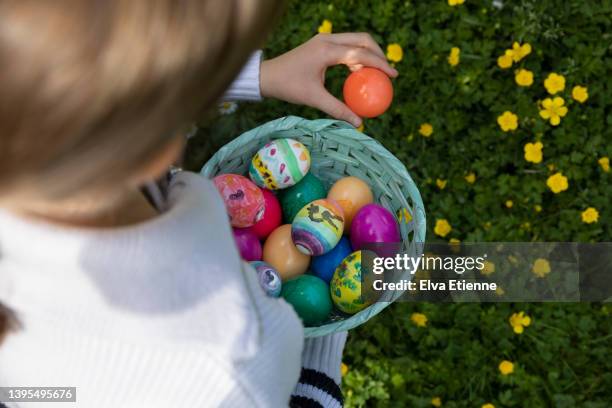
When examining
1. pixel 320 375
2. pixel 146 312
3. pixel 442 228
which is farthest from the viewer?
pixel 442 228

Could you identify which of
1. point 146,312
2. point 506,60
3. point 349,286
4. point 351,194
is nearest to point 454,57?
point 506,60

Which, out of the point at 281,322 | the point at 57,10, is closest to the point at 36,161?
the point at 57,10

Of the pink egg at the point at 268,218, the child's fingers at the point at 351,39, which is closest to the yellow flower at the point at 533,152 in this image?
the child's fingers at the point at 351,39

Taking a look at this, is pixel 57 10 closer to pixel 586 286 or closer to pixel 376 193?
pixel 376 193

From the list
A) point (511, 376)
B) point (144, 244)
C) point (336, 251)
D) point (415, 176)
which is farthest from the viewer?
point (415, 176)

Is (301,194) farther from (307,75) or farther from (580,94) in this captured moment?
(580,94)

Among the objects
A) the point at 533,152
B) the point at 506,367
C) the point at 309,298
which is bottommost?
the point at 506,367

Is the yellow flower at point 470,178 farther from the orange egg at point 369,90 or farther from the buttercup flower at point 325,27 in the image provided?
the buttercup flower at point 325,27

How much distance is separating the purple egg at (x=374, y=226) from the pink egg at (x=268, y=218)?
22cm

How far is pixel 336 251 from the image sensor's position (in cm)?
170

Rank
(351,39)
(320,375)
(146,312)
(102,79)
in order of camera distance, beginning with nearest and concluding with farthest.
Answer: (102,79)
(146,312)
(320,375)
(351,39)

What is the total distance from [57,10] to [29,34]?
0.03 metres

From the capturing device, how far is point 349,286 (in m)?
1.54

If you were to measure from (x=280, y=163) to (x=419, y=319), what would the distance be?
2.36 ft
